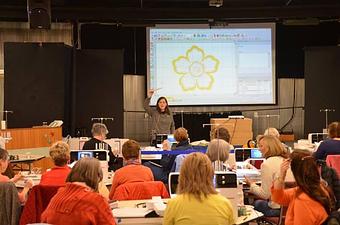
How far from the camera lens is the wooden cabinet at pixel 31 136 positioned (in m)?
9.45

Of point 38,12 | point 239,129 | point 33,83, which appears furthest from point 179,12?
point 33,83

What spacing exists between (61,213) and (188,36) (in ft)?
34.8

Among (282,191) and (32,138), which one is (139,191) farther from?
(32,138)

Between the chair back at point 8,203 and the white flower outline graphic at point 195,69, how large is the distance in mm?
9456

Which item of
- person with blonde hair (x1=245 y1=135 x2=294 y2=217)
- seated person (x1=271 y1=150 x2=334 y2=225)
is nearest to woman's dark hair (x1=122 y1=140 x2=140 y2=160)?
person with blonde hair (x1=245 y1=135 x2=294 y2=217)

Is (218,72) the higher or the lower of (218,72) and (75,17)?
the lower

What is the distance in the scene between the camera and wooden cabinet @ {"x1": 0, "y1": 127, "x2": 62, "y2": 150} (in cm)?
945

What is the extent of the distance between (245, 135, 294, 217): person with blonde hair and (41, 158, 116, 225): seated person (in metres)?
2.08

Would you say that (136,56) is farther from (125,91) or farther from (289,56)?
(289,56)

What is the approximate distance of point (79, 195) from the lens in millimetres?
3426

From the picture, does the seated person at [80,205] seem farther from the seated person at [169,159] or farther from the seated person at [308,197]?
the seated person at [169,159]

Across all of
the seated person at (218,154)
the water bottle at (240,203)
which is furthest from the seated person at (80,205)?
the seated person at (218,154)

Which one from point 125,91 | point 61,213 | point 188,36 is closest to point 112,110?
point 125,91

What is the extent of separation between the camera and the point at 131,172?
4.99 m
